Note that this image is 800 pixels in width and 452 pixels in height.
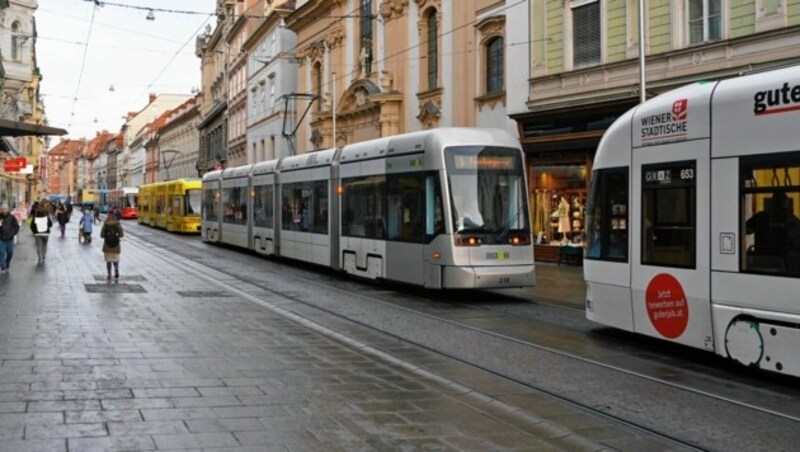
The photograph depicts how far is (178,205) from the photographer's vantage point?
158 feet

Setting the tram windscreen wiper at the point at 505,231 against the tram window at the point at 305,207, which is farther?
the tram window at the point at 305,207

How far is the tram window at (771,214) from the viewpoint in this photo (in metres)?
8.49

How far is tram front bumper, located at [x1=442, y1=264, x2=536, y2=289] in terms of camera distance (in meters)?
15.8

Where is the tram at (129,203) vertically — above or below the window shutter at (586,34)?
below

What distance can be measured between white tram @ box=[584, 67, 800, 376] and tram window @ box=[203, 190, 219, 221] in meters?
27.8

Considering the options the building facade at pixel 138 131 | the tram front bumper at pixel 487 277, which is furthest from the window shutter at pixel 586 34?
the building facade at pixel 138 131

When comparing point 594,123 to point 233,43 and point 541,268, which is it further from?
point 233,43

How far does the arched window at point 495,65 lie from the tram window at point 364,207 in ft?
33.1

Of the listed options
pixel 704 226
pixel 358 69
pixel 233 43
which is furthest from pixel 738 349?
pixel 233 43

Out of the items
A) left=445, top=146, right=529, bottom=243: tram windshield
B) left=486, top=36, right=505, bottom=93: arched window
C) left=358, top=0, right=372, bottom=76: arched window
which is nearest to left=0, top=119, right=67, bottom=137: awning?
left=445, top=146, right=529, bottom=243: tram windshield

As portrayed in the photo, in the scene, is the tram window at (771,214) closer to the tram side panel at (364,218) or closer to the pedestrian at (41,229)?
the tram side panel at (364,218)

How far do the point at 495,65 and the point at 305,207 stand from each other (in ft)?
30.8

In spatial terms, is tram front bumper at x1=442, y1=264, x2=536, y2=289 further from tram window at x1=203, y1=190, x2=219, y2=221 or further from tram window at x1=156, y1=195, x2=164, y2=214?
tram window at x1=156, y1=195, x2=164, y2=214

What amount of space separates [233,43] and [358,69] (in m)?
39.3
